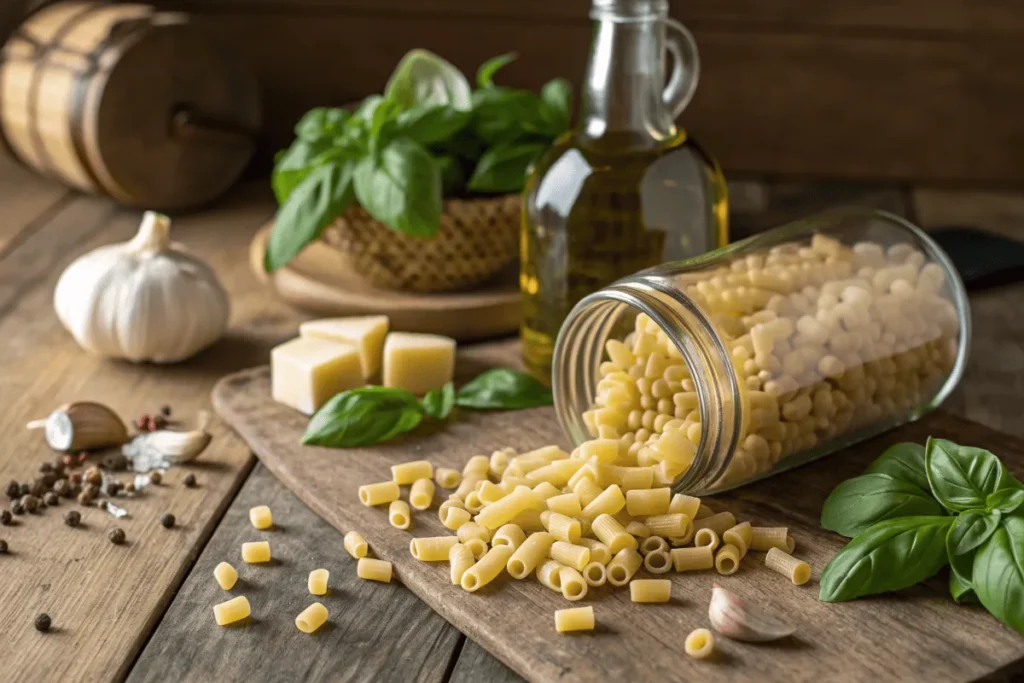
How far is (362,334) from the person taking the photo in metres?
1.53

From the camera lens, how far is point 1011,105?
2.40 metres

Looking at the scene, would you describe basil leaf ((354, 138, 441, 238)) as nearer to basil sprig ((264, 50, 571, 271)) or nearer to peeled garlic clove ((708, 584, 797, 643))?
basil sprig ((264, 50, 571, 271))

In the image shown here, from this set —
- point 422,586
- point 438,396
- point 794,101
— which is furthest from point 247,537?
point 794,101

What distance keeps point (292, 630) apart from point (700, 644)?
345 millimetres

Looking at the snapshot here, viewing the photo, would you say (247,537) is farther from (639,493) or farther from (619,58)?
(619,58)

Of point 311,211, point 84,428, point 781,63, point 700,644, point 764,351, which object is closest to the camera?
point 700,644

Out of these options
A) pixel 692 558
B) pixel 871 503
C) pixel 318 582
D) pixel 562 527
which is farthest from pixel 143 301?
pixel 871 503

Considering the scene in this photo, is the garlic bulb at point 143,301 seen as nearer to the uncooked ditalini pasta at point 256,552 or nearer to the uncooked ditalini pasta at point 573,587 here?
the uncooked ditalini pasta at point 256,552

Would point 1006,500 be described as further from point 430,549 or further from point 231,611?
point 231,611

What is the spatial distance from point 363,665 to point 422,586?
11cm

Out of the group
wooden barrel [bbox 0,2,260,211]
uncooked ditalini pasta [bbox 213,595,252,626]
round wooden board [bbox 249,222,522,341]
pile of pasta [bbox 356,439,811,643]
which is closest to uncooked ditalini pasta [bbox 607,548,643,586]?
pile of pasta [bbox 356,439,811,643]

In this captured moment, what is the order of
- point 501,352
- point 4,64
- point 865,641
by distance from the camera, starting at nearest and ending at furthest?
point 865,641
point 501,352
point 4,64

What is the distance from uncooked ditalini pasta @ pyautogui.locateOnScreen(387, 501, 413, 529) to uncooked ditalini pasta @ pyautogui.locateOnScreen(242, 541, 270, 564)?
12cm

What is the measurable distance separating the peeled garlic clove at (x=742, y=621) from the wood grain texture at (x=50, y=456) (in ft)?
1.59
